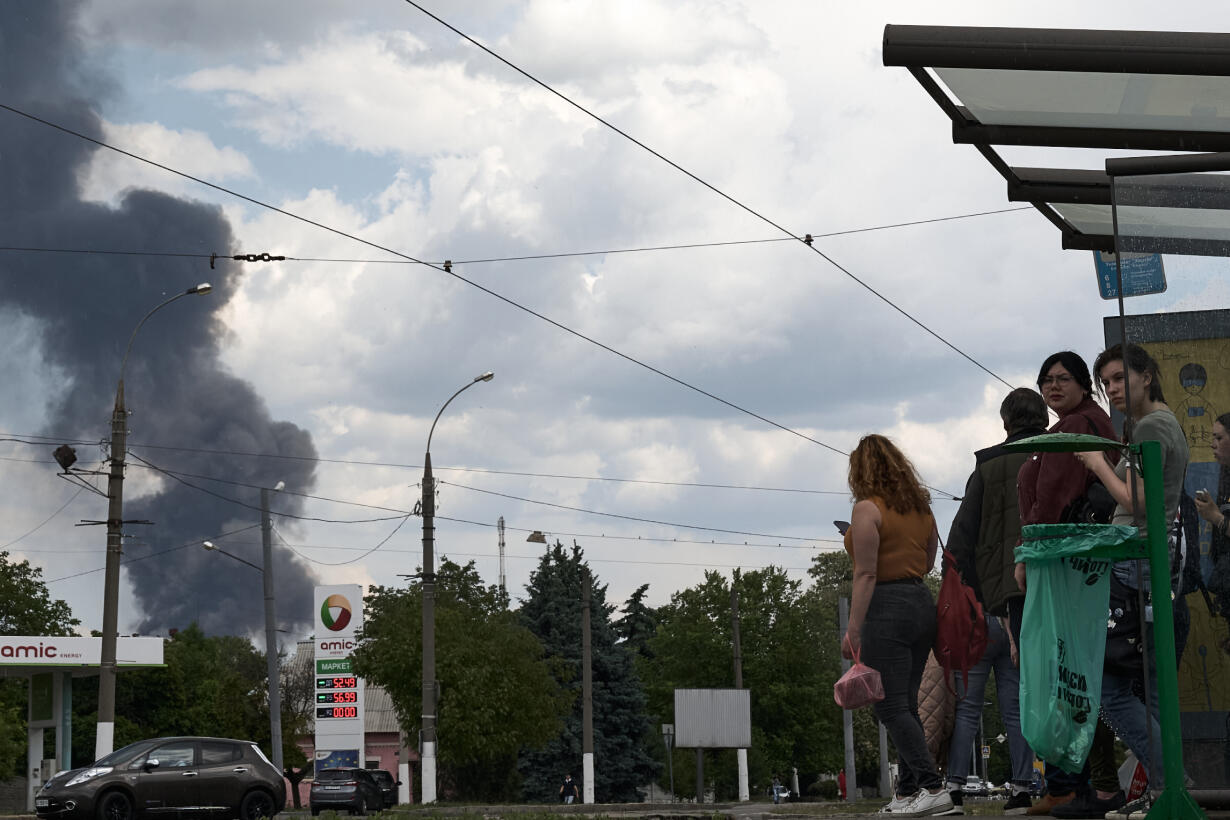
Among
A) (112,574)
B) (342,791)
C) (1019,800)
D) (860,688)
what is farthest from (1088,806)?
(342,791)

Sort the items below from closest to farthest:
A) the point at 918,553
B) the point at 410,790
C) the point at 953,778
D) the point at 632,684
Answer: the point at 918,553 < the point at 953,778 < the point at 632,684 < the point at 410,790

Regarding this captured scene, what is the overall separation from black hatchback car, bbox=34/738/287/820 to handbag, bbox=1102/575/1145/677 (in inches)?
629

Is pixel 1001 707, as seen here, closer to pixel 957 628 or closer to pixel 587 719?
pixel 957 628

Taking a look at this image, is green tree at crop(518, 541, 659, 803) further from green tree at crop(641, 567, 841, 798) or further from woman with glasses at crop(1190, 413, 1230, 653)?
woman with glasses at crop(1190, 413, 1230, 653)

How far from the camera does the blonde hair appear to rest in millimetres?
7227

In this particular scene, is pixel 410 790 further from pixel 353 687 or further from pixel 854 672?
pixel 854 672

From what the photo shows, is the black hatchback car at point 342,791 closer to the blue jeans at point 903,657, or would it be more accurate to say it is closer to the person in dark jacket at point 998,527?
the person in dark jacket at point 998,527

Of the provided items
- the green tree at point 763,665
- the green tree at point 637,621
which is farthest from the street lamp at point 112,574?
the green tree at point 637,621

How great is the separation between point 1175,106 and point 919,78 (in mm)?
1187

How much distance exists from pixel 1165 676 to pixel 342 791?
38.6 metres

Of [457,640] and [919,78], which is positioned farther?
[457,640]

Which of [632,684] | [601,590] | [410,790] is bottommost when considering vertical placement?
[410,790]

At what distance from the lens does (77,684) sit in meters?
73.8

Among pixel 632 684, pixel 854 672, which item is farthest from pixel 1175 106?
pixel 632 684
